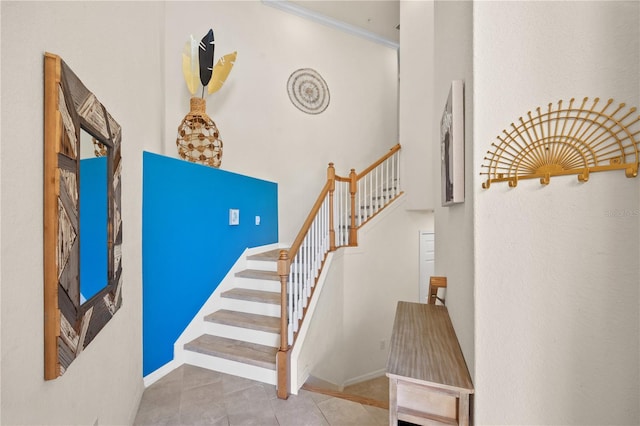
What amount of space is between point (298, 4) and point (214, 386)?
5.10 metres

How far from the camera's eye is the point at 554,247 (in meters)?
0.98

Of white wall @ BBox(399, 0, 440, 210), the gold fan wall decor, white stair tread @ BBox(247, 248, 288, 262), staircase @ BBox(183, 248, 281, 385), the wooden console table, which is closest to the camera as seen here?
the gold fan wall decor

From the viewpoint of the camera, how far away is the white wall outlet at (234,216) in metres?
3.28

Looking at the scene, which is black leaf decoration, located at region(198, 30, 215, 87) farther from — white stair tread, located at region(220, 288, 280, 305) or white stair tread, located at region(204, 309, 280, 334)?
white stair tread, located at region(204, 309, 280, 334)

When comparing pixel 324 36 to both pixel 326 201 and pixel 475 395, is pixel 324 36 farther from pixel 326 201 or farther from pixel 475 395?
pixel 475 395

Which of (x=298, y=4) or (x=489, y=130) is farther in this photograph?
(x=298, y=4)

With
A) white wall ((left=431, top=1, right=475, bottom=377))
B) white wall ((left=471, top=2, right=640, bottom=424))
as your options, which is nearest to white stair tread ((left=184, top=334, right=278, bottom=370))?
white wall ((left=431, top=1, right=475, bottom=377))

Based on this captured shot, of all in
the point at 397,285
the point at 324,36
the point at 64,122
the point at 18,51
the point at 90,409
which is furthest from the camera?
the point at 324,36

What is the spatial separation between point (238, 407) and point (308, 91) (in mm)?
4262

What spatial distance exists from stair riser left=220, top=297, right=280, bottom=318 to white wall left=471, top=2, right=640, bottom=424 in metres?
2.07

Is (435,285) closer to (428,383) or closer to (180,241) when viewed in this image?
(428,383)

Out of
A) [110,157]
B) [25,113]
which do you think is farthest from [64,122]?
[110,157]

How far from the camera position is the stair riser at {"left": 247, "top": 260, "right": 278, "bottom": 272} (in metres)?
3.33

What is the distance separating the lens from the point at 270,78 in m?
4.26
